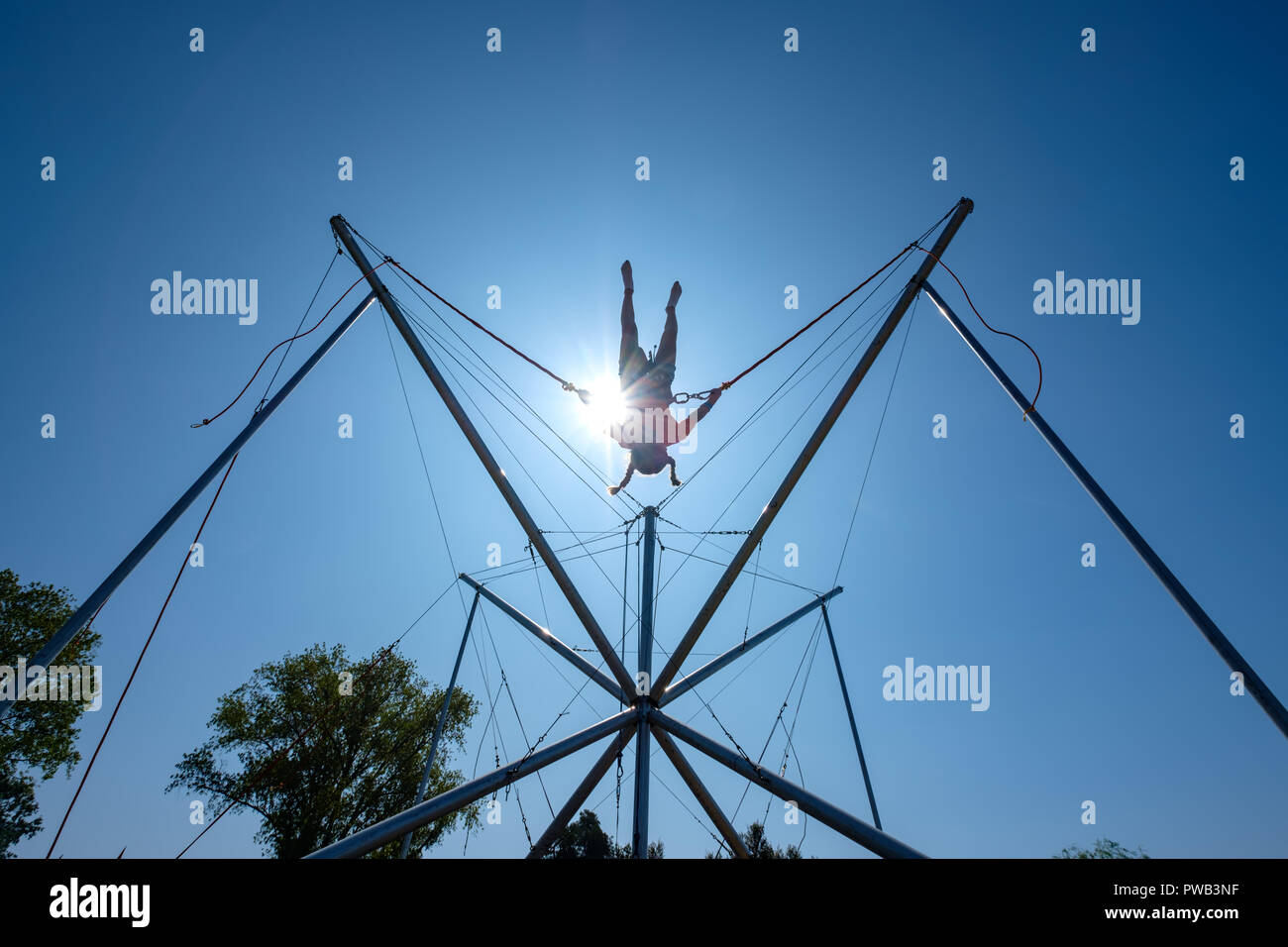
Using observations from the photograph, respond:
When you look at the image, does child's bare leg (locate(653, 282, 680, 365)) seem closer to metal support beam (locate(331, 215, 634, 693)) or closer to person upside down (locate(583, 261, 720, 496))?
person upside down (locate(583, 261, 720, 496))

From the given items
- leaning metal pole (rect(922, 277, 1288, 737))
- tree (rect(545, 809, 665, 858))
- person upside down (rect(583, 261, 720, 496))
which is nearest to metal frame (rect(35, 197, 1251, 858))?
leaning metal pole (rect(922, 277, 1288, 737))

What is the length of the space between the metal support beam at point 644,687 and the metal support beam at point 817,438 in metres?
1.30

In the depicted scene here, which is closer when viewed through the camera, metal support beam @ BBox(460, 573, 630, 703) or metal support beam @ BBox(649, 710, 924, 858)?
metal support beam @ BBox(649, 710, 924, 858)

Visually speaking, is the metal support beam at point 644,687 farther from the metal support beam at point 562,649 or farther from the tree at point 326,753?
the tree at point 326,753

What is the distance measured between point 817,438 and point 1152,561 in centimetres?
371

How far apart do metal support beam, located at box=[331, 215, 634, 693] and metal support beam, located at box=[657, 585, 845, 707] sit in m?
1.65

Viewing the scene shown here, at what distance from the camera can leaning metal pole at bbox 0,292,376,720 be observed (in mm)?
4004

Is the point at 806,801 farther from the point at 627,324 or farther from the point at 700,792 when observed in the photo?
the point at 627,324

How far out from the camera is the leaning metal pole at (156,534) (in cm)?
400

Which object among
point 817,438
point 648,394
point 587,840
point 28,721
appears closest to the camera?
point 817,438

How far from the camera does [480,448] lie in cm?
761

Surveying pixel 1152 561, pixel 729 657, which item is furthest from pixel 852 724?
pixel 1152 561
